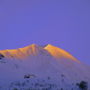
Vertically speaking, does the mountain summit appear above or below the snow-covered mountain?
above

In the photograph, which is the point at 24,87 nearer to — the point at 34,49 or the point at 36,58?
the point at 36,58

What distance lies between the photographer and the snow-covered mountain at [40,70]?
30.3m

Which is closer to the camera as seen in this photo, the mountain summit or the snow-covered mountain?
the snow-covered mountain

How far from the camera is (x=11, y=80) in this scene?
1235 inches

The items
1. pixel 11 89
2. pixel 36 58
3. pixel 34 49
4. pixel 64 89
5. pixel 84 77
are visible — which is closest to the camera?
pixel 11 89

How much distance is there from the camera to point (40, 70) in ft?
123

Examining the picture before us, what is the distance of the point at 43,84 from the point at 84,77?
9.31 m

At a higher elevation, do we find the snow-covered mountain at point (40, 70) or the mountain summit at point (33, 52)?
the mountain summit at point (33, 52)

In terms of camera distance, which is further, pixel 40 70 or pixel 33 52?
pixel 33 52

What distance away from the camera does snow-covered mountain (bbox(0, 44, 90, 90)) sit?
1193 inches

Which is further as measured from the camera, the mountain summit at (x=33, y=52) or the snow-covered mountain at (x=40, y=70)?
the mountain summit at (x=33, y=52)

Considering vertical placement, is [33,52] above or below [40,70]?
above

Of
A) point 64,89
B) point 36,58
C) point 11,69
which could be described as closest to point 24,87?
point 64,89

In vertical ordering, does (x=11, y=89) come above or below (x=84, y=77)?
below
